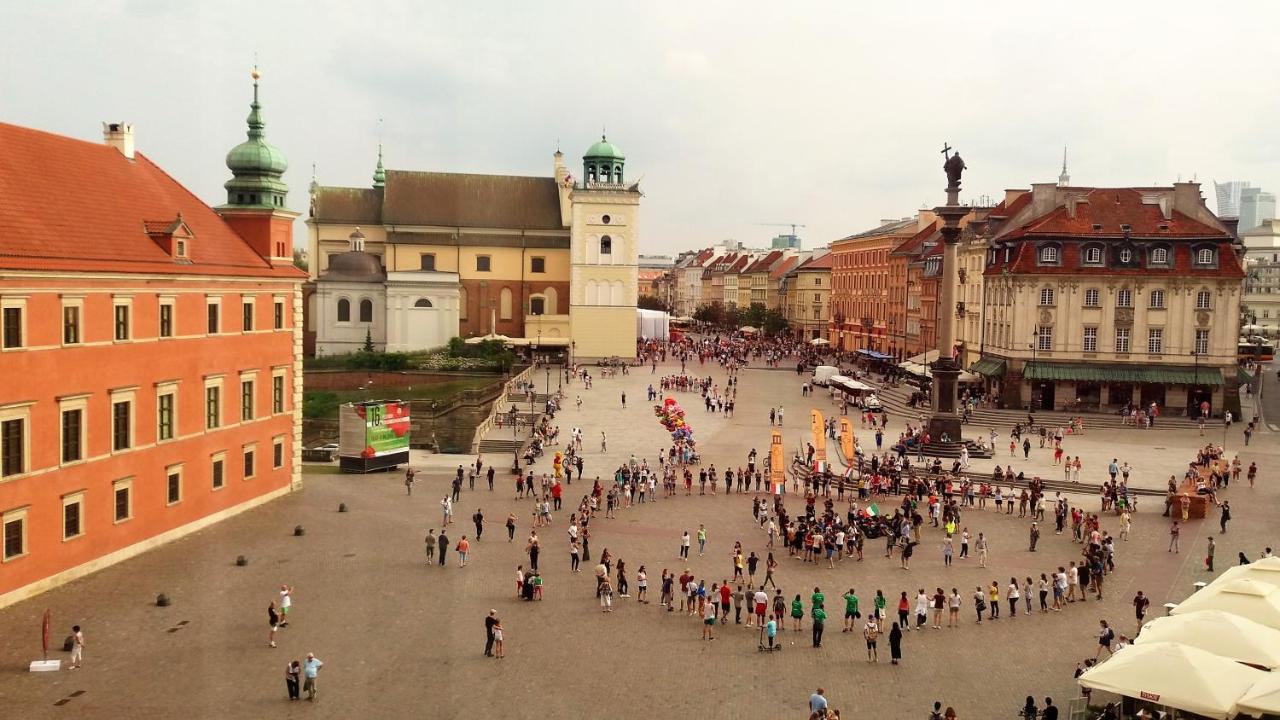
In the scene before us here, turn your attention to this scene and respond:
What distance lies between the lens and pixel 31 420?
82.3ft

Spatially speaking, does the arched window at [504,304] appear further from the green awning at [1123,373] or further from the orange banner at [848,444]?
the orange banner at [848,444]

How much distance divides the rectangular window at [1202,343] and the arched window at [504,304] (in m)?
54.1

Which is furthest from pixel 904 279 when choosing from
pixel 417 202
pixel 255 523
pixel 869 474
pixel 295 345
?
pixel 255 523

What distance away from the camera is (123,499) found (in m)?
28.6

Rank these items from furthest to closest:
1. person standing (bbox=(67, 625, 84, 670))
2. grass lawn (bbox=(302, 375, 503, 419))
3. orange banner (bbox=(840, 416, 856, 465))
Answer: grass lawn (bbox=(302, 375, 503, 419)) → orange banner (bbox=(840, 416, 856, 465)) → person standing (bbox=(67, 625, 84, 670))

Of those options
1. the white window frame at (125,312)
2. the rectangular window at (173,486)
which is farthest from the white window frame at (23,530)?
the rectangular window at (173,486)

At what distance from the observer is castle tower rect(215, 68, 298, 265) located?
124 feet

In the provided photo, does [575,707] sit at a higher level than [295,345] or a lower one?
lower

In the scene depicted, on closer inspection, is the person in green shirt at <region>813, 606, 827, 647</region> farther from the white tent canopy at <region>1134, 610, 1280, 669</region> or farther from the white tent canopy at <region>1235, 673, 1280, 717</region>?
the white tent canopy at <region>1235, 673, 1280, 717</region>

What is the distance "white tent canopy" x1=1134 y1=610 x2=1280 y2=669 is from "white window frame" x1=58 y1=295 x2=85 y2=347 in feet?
76.7

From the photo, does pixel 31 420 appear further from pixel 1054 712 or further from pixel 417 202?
pixel 417 202

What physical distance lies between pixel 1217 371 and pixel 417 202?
6235 centimetres

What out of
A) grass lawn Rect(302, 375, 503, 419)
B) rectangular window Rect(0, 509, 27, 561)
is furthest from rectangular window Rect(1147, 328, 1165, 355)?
rectangular window Rect(0, 509, 27, 561)

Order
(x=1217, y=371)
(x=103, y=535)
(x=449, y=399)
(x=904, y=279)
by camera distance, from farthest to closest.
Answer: (x=904, y=279)
(x=449, y=399)
(x=1217, y=371)
(x=103, y=535)
